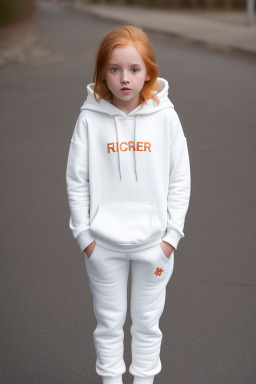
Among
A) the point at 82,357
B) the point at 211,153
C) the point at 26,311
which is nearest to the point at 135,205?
the point at 82,357

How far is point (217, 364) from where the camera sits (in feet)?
12.2

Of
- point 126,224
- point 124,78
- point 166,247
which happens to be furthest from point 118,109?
point 166,247

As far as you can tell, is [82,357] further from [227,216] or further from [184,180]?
[227,216]

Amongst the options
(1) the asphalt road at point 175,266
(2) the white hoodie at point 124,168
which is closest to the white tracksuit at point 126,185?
(2) the white hoodie at point 124,168

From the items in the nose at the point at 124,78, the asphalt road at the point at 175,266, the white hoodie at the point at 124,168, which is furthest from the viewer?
the asphalt road at the point at 175,266

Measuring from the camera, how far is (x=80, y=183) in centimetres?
288

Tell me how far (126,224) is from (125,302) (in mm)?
369

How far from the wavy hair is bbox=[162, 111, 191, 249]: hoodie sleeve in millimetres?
149

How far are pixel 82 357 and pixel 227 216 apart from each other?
8.26ft

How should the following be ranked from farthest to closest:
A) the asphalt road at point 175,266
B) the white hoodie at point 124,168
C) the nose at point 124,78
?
the asphalt road at point 175,266, the white hoodie at point 124,168, the nose at point 124,78

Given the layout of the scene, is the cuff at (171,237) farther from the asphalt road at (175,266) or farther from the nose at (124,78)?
the asphalt road at (175,266)

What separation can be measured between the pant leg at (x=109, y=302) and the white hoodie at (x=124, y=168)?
→ 67mm

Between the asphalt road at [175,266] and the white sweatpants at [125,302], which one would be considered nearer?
the white sweatpants at [125,302]

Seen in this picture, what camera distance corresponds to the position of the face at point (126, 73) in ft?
9.01
